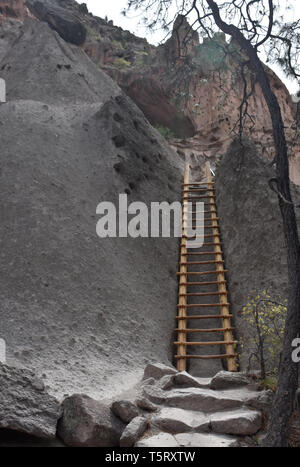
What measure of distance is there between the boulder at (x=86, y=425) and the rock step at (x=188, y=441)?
331 millimetres

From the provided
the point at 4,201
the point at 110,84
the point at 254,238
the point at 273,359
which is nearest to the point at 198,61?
the point at 254,238

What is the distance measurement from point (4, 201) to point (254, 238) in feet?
15.8

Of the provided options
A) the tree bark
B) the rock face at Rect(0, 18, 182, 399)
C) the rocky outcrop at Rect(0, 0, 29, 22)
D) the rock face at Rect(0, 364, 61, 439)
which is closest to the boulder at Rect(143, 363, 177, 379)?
the rock face at Rect(0, 18, 182, 399)

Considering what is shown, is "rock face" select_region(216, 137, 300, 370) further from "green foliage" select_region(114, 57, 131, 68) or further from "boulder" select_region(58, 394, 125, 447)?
"green foliage" select_region(114, 57, 131, 68)

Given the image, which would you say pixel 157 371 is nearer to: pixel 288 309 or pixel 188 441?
pixel 188 441

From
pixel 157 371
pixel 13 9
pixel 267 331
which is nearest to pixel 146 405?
pixel 157 371

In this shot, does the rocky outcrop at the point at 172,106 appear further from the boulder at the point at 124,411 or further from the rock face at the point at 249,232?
the boulder at the point at 124,411

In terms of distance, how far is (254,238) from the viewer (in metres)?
8.23

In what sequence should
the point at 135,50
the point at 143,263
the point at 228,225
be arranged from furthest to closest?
the point at 135,50
the point at 228,225
the point at 143,263

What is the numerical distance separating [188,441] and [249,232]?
17.7ft

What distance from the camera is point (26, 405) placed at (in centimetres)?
370
